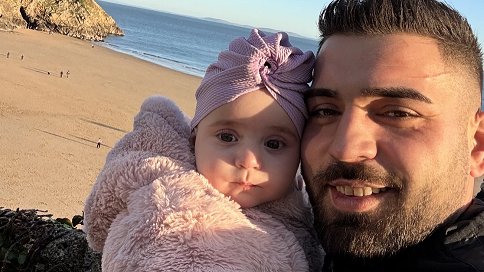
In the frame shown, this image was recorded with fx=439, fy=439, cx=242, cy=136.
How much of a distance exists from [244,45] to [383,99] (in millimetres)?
687

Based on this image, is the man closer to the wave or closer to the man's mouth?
the man's mouth

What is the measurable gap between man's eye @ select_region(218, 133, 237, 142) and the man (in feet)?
1.09

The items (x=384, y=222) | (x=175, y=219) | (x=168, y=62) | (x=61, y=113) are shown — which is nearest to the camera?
(x=175, y=219)

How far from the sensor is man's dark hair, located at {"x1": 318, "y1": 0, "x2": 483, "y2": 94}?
1907 mm

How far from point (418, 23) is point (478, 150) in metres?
0.68

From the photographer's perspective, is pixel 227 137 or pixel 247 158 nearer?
pixel 247 158

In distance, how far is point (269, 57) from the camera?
203 cm

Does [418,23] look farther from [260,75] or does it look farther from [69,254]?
[69,254]

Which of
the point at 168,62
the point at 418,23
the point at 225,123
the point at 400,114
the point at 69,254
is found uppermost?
the point at 418,23

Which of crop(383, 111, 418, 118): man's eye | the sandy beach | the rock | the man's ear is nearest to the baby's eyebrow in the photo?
crop(383, 111, 418, 118): man's eye

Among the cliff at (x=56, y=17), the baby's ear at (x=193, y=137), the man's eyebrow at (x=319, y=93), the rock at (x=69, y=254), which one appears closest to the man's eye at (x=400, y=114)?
the man's eyebrow at (x=319, y=93)

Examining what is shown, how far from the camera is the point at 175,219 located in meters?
1.57

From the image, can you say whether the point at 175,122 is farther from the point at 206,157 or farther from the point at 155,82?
the point at 155,82

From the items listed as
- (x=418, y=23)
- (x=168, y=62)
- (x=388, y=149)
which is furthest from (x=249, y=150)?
(x=168, y=62)
